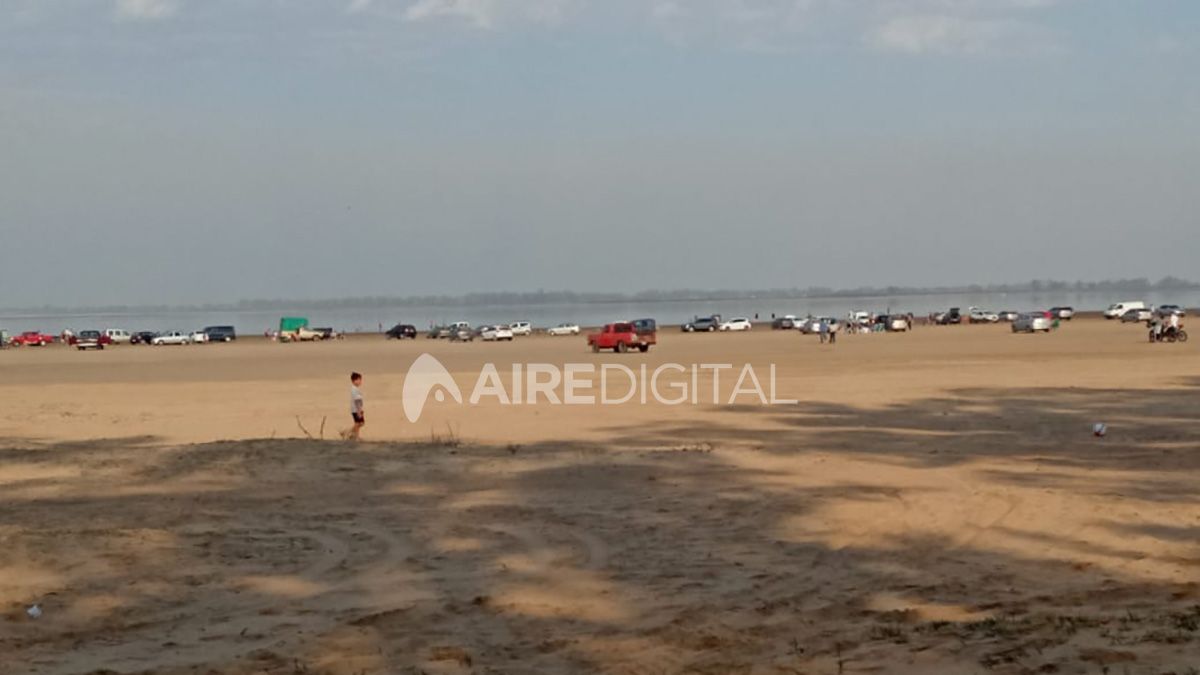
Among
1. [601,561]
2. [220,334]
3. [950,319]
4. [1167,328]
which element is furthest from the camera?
[950,319]

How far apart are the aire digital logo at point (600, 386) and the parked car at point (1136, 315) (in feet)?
174

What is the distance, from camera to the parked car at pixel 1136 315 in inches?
3394

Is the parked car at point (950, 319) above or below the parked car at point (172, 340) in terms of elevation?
above

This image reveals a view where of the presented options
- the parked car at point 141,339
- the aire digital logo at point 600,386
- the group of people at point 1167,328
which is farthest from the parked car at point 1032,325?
the parked car at point 141,339

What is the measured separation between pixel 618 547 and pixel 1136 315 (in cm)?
8655

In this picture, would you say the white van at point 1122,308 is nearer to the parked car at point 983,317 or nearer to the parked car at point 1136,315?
the parked car at point 1136,315

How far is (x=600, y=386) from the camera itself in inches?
1247

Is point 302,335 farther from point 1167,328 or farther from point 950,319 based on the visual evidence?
point 1167,328

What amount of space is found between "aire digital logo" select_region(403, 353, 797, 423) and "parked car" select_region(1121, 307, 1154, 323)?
174 ft

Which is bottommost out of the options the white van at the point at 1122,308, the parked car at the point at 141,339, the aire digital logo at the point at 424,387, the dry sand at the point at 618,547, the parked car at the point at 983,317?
the aire digital logo at the point at 424,387

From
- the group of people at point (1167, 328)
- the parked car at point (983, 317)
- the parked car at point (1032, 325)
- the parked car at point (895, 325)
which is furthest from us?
the parked car at point (983, 317)

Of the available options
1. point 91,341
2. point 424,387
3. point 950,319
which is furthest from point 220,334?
point 424,387

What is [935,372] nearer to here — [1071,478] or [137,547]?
[1071,478]

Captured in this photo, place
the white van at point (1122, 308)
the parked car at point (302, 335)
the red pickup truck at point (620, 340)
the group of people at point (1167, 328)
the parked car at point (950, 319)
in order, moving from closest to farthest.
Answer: the group of people at point (1167, 328) < the red pickup truck at point (620, 340) < the white van at point (1122, 308) < the parked car at point (302, 335) < the parked car at point (950, 319)
